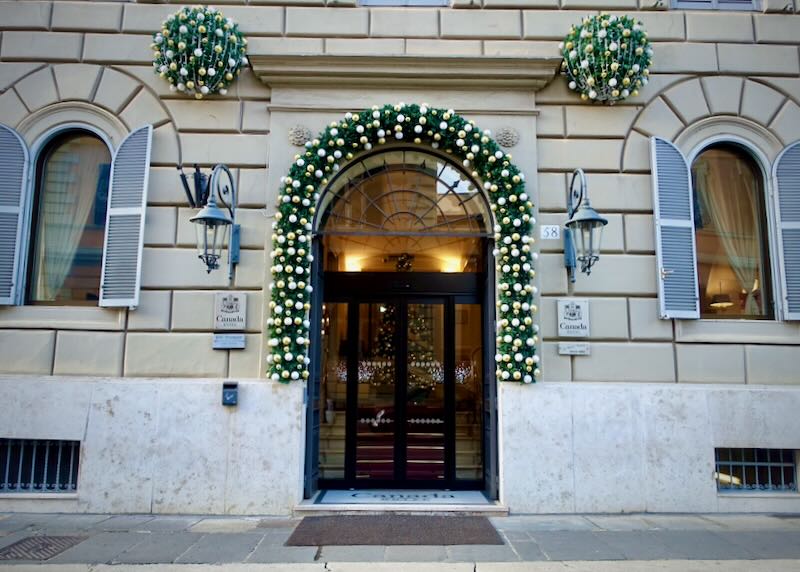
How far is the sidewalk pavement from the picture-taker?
4.84 m

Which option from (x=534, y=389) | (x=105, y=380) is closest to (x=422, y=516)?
(x=534, y=389)

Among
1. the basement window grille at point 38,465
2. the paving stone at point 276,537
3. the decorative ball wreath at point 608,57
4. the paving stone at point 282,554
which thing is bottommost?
the paving stone at point 282,554

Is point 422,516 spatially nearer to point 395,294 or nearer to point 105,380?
point 395,294

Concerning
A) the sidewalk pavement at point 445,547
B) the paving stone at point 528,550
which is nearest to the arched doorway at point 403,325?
the sidewalk pavement at point 445,547

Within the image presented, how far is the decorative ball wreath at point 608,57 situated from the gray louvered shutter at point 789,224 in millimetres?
2219

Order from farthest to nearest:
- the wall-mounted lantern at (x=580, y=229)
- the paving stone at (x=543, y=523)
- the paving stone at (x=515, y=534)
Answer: the wall-mounted lantern at (x=580, y=229) < the paving stone at (x=543, y=523) < the paving stone at (x=515, y=534)

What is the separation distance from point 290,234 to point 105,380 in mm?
2868

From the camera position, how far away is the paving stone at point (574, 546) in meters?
5.07

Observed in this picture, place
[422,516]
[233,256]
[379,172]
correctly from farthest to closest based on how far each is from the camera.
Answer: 1. [379,172]
2. [233,256]
3. [422,516]

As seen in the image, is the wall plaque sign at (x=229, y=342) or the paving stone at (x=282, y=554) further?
the wall plaque sign at (x=229, y=342)

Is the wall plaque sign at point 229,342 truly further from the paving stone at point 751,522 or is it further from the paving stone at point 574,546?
the paving stone at point 751,522

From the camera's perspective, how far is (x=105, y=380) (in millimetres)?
6594

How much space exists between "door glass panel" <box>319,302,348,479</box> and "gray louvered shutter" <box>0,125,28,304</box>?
13.0 feet

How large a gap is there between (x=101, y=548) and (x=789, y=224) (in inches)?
350
